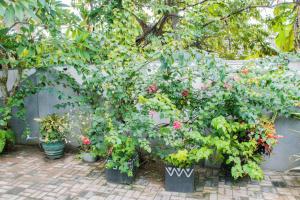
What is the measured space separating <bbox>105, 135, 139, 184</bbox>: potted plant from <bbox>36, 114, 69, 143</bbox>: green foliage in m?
1.25

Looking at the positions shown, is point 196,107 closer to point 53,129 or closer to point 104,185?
point 104,185

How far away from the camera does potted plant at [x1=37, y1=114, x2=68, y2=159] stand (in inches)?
191

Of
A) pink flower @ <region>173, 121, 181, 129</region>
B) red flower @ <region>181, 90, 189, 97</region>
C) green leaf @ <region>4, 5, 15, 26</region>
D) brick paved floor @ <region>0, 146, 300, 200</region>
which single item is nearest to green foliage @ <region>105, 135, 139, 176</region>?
brick paved floor @ <region>0, 146, 300, 200</region>

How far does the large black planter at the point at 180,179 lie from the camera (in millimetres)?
3654

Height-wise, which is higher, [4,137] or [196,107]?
[196,107]

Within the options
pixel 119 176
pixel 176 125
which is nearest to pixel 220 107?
pixel 176 125

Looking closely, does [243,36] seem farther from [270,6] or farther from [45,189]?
[45,189]

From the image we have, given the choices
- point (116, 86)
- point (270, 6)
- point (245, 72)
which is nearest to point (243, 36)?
point (270, 6)

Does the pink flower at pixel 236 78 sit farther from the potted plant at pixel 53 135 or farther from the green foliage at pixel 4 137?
the green foliage at pixel 4 137

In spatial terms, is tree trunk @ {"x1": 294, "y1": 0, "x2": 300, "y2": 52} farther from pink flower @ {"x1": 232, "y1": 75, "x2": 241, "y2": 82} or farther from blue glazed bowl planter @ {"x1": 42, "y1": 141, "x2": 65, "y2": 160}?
blue glazed bowl planter @ {"x1": 42, "y1": 141, "x2": 65, "y2": 160}

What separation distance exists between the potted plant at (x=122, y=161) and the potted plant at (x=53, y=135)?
1.26 meters

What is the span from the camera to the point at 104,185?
3879mm

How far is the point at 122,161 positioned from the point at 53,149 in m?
1.66

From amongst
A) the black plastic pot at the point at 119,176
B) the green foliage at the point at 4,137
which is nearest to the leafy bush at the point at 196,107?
the black plastic pot at the point at 119,176
